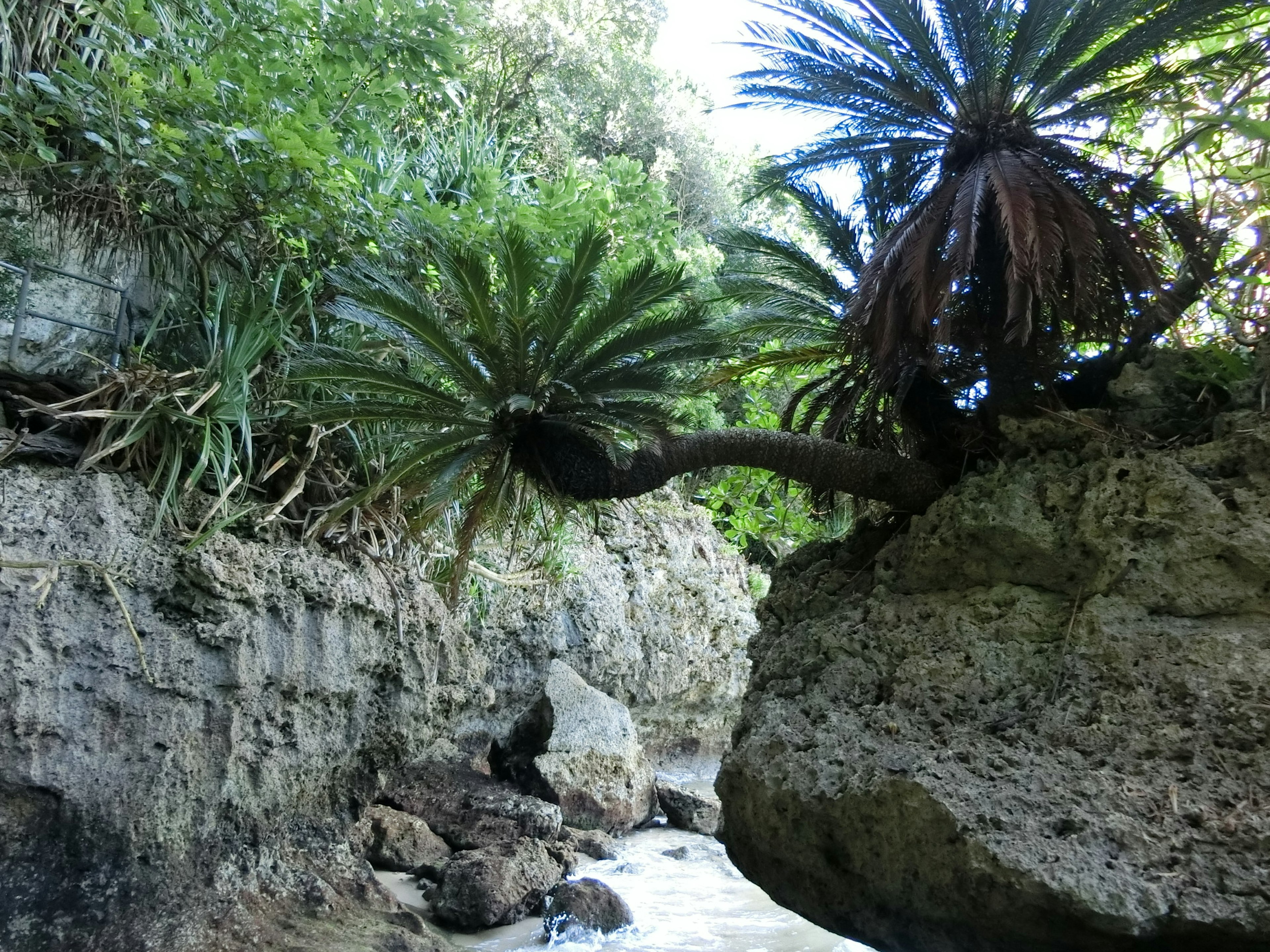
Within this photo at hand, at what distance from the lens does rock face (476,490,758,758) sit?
10281 mm

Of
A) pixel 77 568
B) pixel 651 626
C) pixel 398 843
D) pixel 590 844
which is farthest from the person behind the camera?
pixel 651 626

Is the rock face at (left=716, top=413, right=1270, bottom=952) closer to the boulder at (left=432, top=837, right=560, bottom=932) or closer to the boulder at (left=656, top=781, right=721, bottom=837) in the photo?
the boulder at (left=432, top=837, right=560, bottom=932)

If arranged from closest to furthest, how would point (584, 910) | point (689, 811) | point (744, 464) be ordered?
point (744, 464), point (584, 910), point (689, 811)

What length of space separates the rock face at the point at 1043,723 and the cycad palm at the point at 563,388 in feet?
2.30

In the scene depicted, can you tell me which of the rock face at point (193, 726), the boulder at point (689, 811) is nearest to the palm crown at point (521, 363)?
the rock face at point (193, 726)

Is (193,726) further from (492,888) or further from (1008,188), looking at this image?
(1008,188)

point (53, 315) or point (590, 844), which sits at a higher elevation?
point (53, 315)

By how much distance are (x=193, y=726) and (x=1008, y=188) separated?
5553 millimetres

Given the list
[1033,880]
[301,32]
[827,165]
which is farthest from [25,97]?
[1033,880]

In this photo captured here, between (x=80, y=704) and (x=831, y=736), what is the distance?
4191 millimetres

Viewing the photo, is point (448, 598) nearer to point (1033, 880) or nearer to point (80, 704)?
point (80, 704)

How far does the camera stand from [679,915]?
24.6ft

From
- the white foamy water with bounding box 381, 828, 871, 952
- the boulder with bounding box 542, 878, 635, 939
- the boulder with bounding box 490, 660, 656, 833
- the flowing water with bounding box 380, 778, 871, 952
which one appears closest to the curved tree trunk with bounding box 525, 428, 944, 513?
the flowing water with bounding box 380, 778, 871, 952

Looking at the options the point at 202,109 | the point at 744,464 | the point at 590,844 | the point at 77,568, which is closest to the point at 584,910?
the point at 590,844
